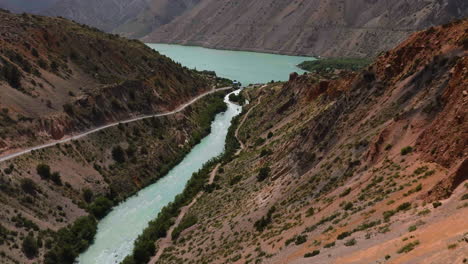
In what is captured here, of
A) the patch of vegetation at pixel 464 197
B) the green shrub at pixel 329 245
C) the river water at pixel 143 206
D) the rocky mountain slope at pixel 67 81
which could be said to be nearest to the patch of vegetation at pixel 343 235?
the green shrub at pixel 329 245

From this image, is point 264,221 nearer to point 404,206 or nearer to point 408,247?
point 404,206

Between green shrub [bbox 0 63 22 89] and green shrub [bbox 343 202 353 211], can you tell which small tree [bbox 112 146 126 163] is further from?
green shrub [bbox 343 202 353 211]

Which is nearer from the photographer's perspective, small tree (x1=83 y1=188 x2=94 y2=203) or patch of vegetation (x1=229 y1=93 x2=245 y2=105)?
small tree (x1=83 y1=188 x2=94 y2=203)

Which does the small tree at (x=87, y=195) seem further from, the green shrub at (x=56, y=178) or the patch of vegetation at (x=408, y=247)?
the patch of vegetation at (x=408, y=247)

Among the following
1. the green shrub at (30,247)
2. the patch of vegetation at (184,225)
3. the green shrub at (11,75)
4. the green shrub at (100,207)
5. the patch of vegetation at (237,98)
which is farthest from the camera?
the patch of vegetation at (237,98)

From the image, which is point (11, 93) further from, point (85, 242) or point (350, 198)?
point (350, 198)

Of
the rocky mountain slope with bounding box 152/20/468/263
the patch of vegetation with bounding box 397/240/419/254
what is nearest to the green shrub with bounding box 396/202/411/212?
the rocky mountain slope with bounding box 152/20/468/263

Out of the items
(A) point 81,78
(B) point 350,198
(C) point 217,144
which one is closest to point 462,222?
(B) point 350,198
